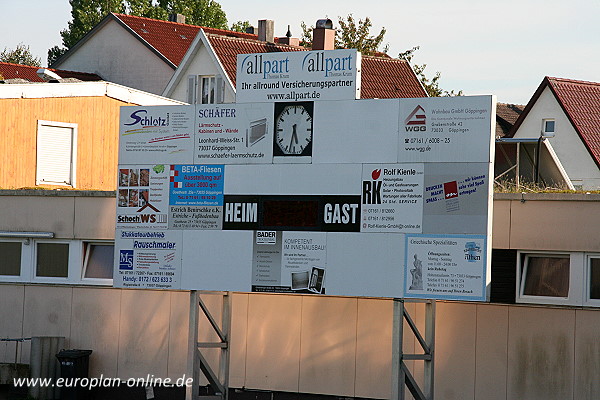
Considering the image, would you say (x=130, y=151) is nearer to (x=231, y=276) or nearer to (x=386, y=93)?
(x=231, y=276)

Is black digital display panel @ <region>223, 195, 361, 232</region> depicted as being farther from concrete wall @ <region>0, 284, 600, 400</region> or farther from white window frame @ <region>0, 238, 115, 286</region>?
white window frame @ <region>0, 238, 115, 286</region>

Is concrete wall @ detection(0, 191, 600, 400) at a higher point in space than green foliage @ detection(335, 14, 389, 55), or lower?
lower

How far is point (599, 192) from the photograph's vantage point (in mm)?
14555

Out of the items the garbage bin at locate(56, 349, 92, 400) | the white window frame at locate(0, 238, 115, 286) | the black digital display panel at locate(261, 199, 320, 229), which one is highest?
the black digital display panel at locate(261, 199, 320, 229)

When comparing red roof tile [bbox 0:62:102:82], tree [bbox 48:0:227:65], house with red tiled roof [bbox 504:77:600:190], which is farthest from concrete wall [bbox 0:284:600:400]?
tree [bbox 48:0:227:65]

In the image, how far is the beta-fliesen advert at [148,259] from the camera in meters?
14.9

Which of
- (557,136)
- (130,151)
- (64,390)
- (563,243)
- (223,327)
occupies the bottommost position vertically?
(64,390)

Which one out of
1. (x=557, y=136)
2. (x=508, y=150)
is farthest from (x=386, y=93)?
(x=508, y=150)

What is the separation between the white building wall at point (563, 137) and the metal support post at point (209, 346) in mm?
27402

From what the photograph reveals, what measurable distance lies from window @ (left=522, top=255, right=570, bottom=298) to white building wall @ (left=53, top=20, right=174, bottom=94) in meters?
32.5

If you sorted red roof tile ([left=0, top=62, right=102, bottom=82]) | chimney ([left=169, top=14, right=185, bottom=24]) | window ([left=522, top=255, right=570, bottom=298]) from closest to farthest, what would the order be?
window ([left=522, top=255, right=570, bottom=298]), red roof tile ([left=0, top=62, right=102, bottom=82]), chimney ([left=169, top=14, right=185, bottom=24])

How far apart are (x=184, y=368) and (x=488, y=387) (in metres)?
5.20

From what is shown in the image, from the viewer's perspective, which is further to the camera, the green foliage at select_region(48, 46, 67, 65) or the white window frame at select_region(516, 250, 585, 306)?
the green foliage at select_region(48, 46, 67, 65)

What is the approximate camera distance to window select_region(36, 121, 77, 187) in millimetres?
21625
